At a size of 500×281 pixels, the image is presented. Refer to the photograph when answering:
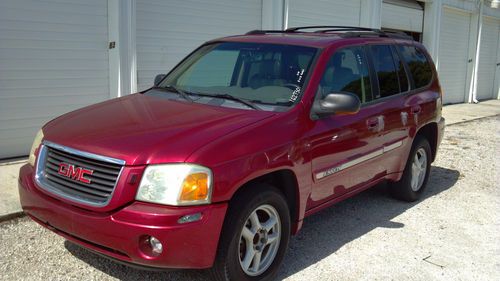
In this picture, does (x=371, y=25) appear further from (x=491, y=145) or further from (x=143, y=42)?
(x=143, y=42)

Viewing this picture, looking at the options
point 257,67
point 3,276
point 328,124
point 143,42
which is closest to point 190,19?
point 143,42

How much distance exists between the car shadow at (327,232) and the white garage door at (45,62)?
10.2 ft

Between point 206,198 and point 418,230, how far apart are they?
8.76 feet

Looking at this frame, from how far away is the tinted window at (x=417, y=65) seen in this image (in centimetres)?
566

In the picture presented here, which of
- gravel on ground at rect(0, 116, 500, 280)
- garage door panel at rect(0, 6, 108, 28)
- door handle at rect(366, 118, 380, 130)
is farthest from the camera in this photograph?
garage door panel at rect(0, 6, 108, 28)

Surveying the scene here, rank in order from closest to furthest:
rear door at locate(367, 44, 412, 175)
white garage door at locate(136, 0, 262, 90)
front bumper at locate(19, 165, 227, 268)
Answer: front bumper at locate(19, 165, 227, 268) < rear door at locate(367, 44, 412, 175) < white garage door at locate(136, 0, 262, 90)

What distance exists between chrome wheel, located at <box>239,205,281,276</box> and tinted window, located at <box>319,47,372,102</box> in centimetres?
110

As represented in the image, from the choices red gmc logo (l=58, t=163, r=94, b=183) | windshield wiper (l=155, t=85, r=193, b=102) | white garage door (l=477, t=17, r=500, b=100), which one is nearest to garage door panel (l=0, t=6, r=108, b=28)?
windshield wiper (l=155, t=85, r=193, b=102)

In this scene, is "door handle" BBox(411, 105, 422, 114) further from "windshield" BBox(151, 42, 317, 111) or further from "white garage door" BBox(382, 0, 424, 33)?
"white garage door" BBox(382, 0, 424, 33)

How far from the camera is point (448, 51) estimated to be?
17.4 metres

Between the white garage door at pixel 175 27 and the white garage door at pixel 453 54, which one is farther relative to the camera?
the white garage door at pixel 453 54

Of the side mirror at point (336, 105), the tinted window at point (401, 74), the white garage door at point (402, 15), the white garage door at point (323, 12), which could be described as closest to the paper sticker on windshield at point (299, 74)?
the side mirror at point (336, 105)

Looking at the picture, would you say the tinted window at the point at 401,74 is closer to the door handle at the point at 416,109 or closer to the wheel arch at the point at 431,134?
the door handle at the point at 416,109

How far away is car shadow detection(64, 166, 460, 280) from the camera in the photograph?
3754 millimetres
